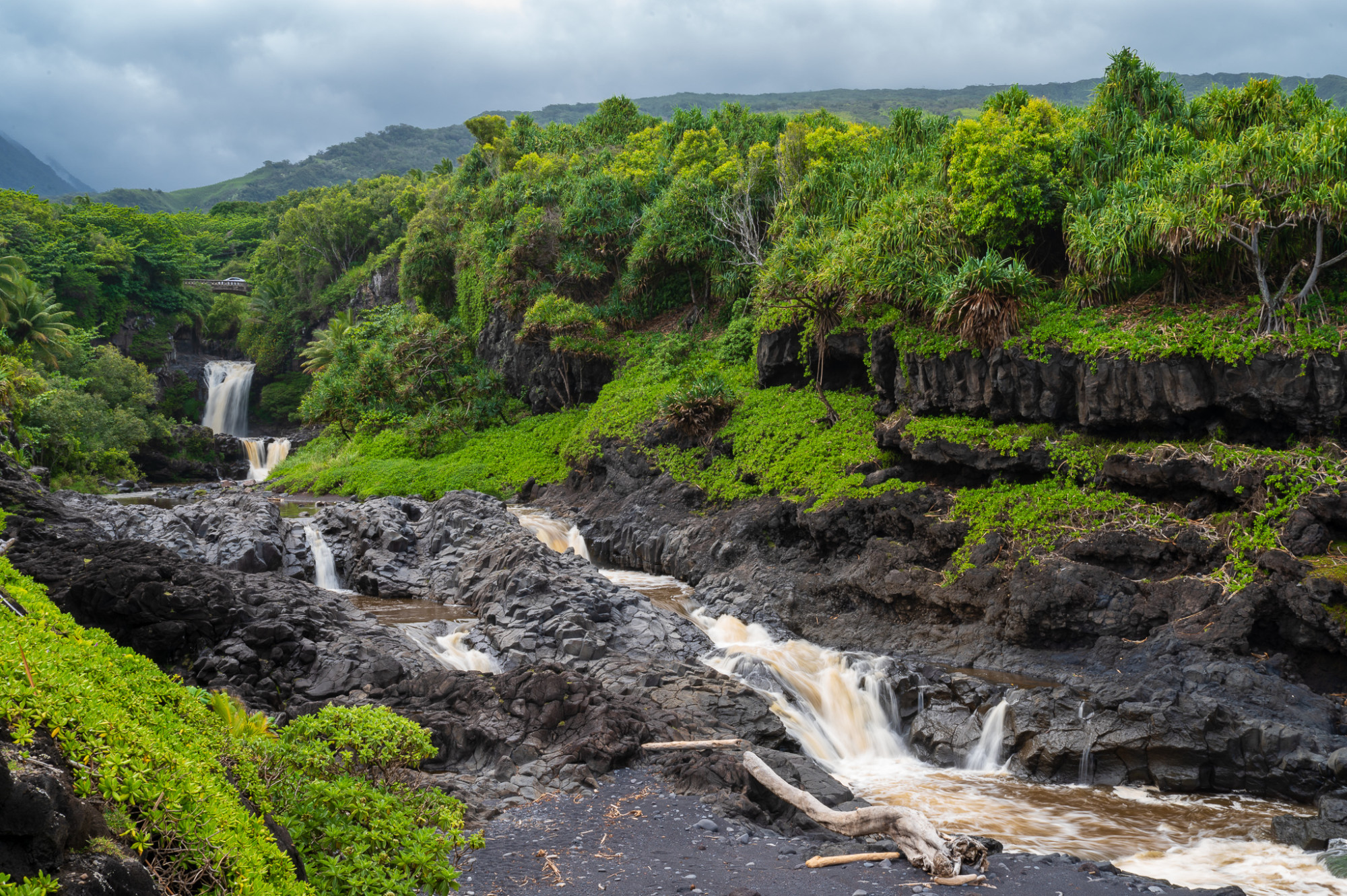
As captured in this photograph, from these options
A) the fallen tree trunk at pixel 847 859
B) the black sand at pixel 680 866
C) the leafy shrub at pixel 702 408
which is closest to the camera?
the black sand at pixel 680 866

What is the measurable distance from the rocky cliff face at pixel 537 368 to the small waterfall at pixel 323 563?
13.0 metres

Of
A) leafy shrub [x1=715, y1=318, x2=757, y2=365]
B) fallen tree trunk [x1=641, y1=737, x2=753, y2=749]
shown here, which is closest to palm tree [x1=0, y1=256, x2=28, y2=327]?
leafy shrub [x1=715, y1=318, x2=757, y2=365]

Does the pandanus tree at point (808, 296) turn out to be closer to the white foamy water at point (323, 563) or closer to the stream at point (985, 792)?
the stream at point (985, 792)

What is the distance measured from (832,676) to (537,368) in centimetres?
2165

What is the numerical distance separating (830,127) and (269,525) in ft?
68.7

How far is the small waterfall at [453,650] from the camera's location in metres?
12.7

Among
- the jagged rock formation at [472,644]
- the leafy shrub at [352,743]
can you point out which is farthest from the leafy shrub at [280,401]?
the leafy shrub at [352,743]

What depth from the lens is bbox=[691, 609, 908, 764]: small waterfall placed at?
1137cm

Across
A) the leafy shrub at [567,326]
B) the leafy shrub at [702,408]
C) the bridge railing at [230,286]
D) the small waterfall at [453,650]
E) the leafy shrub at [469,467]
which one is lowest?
the small waterfall at [453,650]

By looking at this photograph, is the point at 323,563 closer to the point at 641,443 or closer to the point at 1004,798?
the point at 641,443

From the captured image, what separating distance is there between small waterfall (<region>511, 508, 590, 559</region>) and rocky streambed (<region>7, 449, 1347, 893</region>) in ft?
13.5

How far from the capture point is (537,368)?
31656 mm

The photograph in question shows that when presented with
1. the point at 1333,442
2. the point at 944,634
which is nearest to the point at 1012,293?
the point at 1333,442

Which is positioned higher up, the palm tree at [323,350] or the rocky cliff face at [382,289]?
the rocky cliff face at [382,289]
